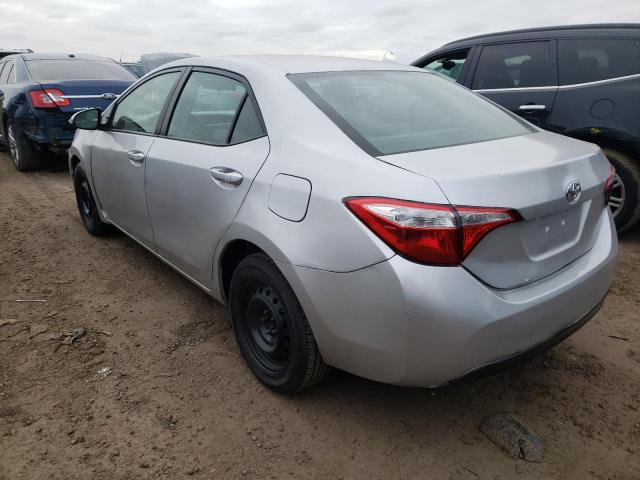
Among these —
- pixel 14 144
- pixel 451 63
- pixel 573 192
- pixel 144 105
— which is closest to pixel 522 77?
pixel 451 63

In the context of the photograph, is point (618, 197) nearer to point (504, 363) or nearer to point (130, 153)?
point (504, 363)

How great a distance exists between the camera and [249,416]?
89.7 inches

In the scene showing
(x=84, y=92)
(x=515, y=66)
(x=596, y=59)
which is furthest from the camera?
(x=84, y=92)

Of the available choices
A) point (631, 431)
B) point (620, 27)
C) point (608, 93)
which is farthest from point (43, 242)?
point (620, 27)

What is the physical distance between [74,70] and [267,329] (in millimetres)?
6148

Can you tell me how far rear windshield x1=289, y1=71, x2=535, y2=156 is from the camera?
2.10 meters

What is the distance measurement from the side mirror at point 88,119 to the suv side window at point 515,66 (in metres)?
3.38

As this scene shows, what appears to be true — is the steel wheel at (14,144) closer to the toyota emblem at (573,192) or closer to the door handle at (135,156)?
the door handle at (135,156)

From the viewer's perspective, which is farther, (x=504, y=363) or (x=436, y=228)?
(x=504, y=363)

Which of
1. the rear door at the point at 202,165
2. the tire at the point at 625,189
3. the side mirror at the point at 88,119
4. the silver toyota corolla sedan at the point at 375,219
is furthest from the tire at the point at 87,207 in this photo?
the tire at the point at 625,189

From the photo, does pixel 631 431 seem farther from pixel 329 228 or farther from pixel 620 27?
pixel 620 27

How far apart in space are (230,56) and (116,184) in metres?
1.31

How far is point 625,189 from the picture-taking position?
13.3ft

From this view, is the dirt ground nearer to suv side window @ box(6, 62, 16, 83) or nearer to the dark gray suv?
the dark gray suv
